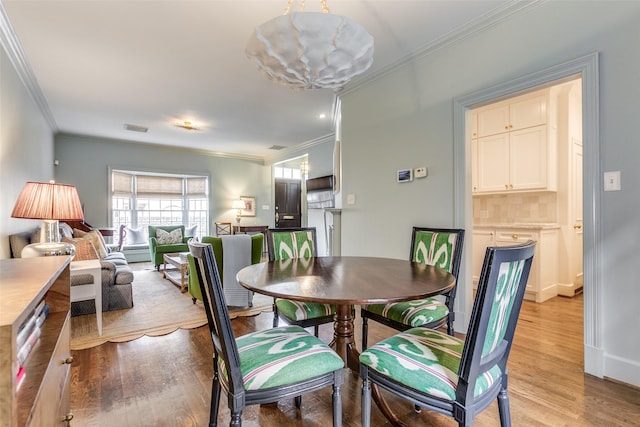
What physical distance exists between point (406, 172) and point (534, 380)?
6.22 ft

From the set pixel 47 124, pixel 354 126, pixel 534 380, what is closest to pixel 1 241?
pixel 47 124

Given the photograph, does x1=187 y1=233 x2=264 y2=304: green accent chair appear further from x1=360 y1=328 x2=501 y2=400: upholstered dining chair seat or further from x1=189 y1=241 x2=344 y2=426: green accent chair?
x1=360 y1=328 x2=501 y2=400: upholstered dining chair seat

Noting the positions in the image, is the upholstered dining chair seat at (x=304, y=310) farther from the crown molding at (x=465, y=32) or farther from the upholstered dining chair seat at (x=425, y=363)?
the crown molding at (x=465, y=32)

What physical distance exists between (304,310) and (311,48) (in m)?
1.46

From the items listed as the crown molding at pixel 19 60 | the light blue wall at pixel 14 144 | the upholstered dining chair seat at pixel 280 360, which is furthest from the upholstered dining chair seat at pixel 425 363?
the crown molding at pixel 19 60

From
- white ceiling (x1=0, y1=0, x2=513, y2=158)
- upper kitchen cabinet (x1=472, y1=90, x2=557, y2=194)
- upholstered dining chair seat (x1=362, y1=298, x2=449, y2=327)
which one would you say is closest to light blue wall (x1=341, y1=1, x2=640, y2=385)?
white ceiling (x1=0, y1=0, x2=513, y2=158)

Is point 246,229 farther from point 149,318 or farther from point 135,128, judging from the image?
point 149,318

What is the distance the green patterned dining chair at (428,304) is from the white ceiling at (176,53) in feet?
5.62

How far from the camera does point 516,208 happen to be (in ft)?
13.2

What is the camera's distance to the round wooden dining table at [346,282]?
1.21 meters

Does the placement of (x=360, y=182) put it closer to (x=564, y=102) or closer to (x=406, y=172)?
(x=406, y=172)

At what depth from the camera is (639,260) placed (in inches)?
68.6

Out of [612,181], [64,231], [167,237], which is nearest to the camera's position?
[612,181]

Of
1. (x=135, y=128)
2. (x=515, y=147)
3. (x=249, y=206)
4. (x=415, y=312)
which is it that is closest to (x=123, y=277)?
(x=415, y=312)
